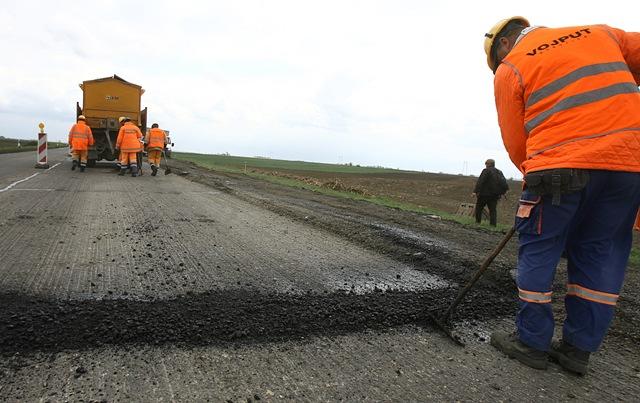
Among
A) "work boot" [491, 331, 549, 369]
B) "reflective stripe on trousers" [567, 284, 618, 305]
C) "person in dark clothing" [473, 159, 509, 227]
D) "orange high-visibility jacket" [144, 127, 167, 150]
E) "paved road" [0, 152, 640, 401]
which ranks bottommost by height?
"paved road" [0, 152, 640, 401]

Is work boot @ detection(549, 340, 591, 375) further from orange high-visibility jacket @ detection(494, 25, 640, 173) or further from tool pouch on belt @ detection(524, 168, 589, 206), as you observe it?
orange high-visibility jacket @ detection(494, 25, 640, 173)

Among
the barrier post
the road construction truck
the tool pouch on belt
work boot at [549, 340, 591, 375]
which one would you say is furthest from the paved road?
the barrier post

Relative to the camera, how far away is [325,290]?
340cm

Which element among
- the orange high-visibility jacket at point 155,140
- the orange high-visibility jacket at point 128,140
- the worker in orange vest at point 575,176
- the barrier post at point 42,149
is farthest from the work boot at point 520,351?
the barrier post at point 42,149

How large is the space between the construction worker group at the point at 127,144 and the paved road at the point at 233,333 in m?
9.80

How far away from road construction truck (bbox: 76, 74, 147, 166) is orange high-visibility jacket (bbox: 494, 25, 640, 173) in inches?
654

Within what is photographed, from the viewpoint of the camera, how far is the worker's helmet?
2732 millimetres

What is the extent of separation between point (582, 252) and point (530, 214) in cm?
38

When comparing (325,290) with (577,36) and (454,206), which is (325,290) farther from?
(454,206)

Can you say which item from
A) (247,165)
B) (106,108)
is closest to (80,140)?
(106,108)

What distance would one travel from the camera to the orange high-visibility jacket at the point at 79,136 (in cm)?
1441

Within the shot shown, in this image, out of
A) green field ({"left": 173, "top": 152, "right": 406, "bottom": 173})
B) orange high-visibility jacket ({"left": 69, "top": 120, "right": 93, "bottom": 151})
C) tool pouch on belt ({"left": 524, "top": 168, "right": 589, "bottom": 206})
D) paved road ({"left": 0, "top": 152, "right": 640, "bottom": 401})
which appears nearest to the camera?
paved road ({"left": 0, "top": 152, "right": 640, "bottom": 401})

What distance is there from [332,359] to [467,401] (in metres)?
0.71

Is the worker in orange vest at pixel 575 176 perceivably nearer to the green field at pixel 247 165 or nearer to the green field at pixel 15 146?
the green field at pixel 247 165
